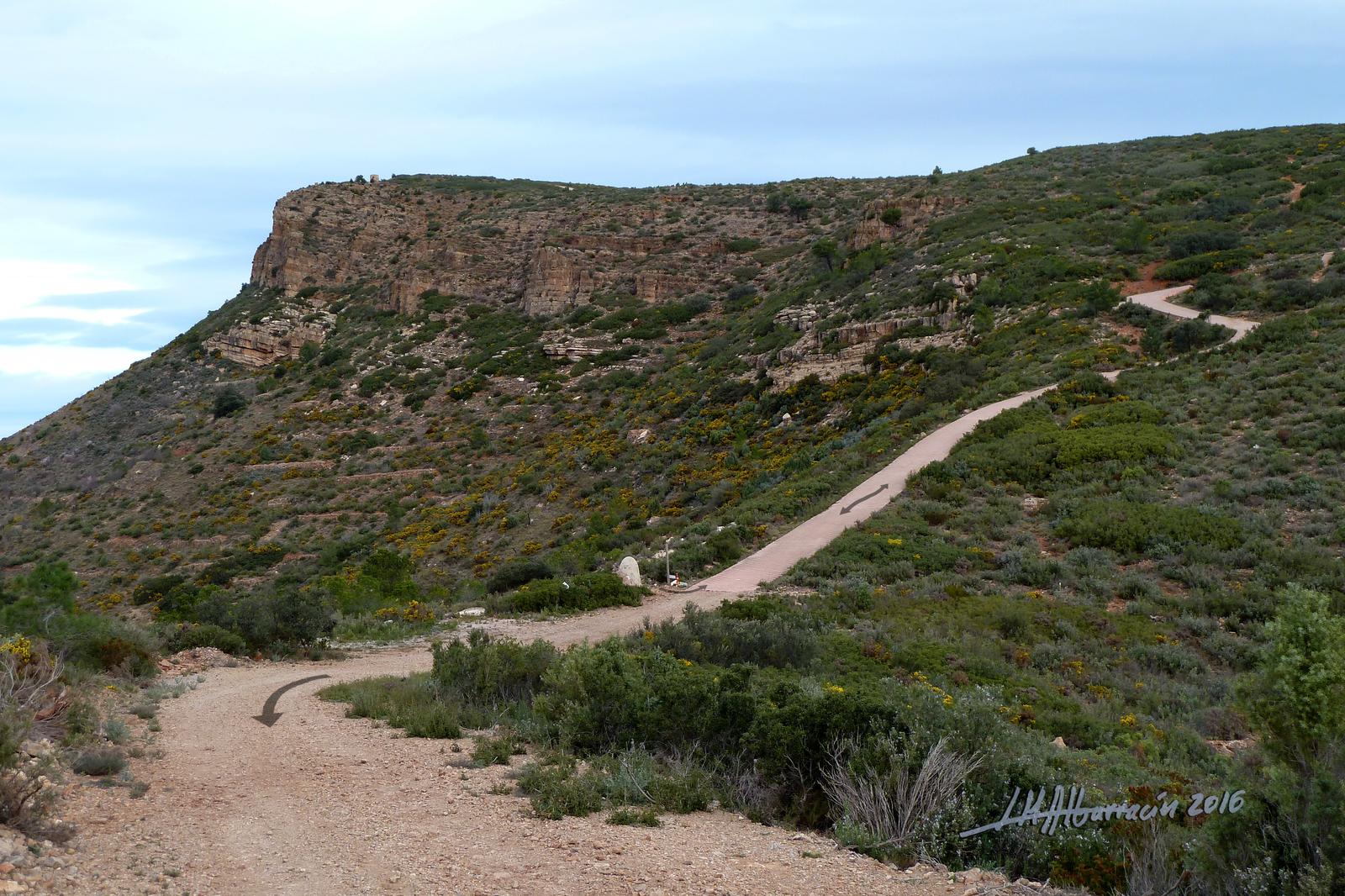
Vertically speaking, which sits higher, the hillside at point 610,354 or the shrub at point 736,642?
the hillside at point 610,354

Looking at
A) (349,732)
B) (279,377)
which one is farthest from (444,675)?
(279,377)

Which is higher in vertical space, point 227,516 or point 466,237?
point 466,237

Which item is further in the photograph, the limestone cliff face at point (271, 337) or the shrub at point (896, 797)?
the limestone cliff face at point (271, 337)

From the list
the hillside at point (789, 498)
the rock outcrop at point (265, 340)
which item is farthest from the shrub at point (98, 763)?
the rock outcrop at point (265, 340)

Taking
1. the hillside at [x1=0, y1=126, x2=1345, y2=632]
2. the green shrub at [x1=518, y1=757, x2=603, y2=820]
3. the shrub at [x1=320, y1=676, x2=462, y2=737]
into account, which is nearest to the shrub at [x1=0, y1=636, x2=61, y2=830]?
the shrub at [x1=320, y1=676, x2=462, y2=737]

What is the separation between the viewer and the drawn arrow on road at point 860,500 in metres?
19.7

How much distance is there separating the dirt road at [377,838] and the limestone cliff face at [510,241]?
43921mm

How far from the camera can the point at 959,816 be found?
506 centimetres

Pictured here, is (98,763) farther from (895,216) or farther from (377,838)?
(895,216)

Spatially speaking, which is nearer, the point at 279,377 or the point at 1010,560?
the point at 1010,560

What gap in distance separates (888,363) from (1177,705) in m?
22.4

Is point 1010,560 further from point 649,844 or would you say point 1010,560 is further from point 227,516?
point 227,516

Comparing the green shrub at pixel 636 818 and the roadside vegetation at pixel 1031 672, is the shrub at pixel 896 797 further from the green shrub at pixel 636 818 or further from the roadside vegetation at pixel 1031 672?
the green shrub at pixel 636 818

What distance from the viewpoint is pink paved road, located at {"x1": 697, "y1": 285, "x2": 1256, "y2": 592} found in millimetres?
16719
